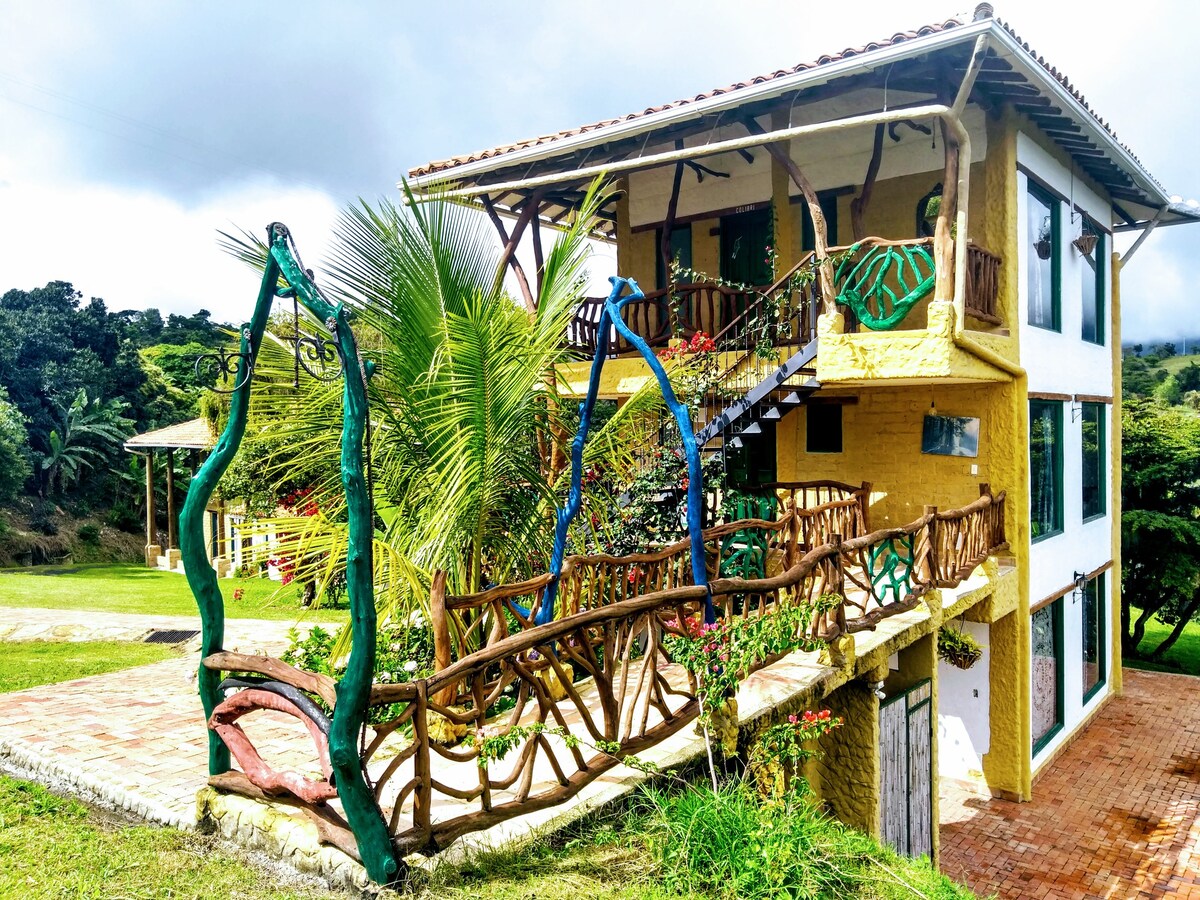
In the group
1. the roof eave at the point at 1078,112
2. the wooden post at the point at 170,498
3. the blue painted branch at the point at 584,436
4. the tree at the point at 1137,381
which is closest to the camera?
the blue painted branch at the point at 584,436

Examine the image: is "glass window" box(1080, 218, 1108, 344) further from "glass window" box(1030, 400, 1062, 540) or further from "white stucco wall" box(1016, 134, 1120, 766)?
"glass window" box(1030, 400, 1062, 540)

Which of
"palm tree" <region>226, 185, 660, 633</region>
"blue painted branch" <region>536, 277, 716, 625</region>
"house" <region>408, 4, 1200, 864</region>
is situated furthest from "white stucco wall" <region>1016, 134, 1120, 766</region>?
"palm tree" <region>226, 185, 660, 633</region>

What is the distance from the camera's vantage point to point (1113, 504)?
13.5 meters

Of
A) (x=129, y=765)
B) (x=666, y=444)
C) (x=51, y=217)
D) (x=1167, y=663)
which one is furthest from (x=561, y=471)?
(x=51, y=217)

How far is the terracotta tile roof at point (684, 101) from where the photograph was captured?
283 inches

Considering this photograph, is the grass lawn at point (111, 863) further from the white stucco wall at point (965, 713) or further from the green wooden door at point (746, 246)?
the green wooden door at point (746, 246)

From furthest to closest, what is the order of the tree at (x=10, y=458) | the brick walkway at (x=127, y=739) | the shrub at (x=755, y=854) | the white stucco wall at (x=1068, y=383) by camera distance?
the tree at (x=10, y=458) < the white stucco wall at (x=1068, y=383) < the brick walkway at (x=127, y=739) < the shrub at (x=755, y=854)

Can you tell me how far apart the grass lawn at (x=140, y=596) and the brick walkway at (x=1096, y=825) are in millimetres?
7924

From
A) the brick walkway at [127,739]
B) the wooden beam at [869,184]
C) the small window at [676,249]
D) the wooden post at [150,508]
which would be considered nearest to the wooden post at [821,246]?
the wooden beam at [869,184]

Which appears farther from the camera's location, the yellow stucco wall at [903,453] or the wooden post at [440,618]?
the yellow stucco wall at [903,453]

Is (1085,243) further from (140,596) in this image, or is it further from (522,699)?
(140,596)

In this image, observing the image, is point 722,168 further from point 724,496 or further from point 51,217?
point 51,217

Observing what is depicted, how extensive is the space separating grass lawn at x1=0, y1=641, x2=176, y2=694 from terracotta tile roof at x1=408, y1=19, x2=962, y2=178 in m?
6.92

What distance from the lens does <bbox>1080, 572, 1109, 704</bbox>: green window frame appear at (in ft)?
40.8
